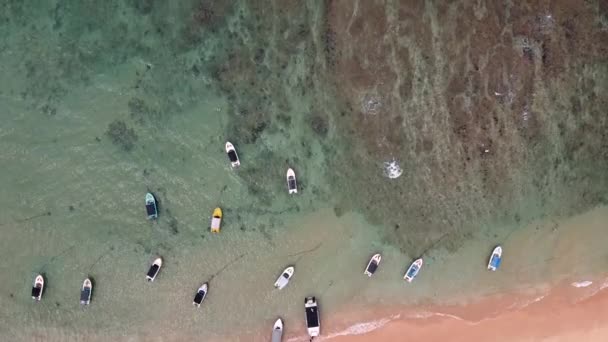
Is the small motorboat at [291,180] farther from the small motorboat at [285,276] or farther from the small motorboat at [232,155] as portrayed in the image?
the small motorboat at [285,276]

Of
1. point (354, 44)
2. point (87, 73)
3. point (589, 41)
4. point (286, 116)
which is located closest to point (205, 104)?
point (286, 116)

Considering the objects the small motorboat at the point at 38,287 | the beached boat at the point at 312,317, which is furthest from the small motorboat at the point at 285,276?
the small motorboat at the point at 38,287

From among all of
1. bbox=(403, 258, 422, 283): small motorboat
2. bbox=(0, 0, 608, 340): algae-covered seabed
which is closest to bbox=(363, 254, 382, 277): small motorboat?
bbox=(0, 0, 608, 340): algae-covered seabed

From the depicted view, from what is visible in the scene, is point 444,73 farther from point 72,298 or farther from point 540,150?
point 72,298

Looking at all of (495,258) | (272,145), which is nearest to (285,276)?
(272,145)

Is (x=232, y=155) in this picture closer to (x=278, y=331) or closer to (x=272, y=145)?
(x=272, y=145)
